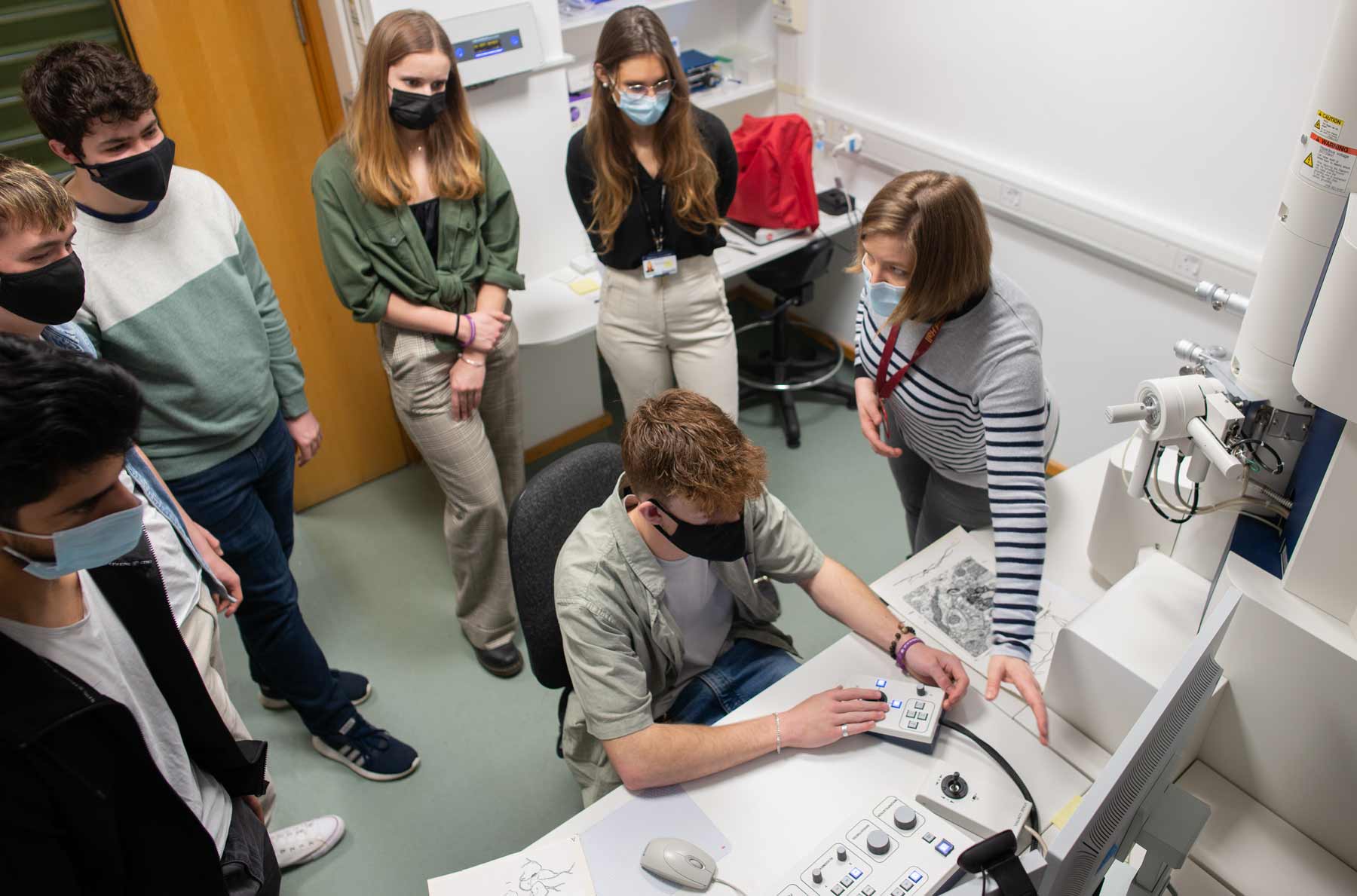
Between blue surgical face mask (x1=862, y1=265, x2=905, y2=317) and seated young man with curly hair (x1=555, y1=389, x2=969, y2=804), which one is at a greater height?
blue surgical face mask (x1=862, y1=265, x2=905, y2=317)

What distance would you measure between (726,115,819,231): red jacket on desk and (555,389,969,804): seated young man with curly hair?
69.7 inches

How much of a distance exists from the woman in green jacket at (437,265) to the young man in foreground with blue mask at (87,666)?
3.33 ft

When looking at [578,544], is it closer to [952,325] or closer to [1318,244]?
[952,325]

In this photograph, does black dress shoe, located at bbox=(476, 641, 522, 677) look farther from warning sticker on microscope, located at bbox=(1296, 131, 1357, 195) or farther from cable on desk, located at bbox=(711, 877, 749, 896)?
warning sticker on microscope, located at bbox=(1296, 131, 1357, 195)

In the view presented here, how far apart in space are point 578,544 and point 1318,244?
116 centimetres

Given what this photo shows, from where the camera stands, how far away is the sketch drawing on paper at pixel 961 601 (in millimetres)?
1752

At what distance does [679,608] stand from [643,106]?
1.29 meters

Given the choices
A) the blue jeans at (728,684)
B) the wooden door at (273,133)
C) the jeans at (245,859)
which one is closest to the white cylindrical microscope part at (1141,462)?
the blue jeans at (728,684)

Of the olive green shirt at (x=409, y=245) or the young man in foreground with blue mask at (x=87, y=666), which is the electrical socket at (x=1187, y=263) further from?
the young man in foreground with blue mask at (x=87, y=666)

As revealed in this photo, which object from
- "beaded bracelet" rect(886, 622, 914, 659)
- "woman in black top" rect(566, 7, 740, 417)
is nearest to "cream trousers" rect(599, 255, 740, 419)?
"woman in black top" rect(566, 7, 740, 417)

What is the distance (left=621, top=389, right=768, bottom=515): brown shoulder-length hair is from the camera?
142cm

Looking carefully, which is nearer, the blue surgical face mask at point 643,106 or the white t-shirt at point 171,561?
the white t-shirt at point 171,561

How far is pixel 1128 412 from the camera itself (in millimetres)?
1387

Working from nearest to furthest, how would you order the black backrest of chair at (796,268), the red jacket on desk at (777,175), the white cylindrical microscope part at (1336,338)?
1. the white cylindrical microscope part at (1336,338)
2. the red jacket on desk at (777,175)
3. the black backrest of chair at (796,268)
